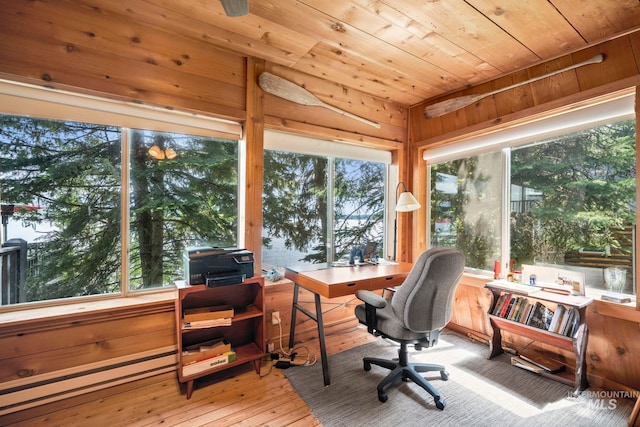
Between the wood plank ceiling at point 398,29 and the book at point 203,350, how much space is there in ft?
7.74

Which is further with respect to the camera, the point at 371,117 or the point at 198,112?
the point at 371,117

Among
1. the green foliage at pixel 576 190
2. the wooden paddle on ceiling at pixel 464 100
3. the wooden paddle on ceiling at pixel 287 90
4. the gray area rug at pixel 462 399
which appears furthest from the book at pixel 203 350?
the wooden paddle on ceiling at pixel 464 100

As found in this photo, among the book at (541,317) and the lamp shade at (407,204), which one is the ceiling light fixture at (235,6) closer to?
the lamp shade at (407,204)

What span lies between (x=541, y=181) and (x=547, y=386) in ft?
5.46

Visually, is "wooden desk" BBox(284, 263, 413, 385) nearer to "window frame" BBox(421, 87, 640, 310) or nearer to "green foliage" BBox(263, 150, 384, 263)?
"green foliage" BBox(263, 150, 384, 263)

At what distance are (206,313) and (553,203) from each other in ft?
9.85

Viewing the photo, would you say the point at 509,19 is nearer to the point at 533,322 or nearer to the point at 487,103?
the point at 487,103

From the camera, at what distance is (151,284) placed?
2197 millimetres

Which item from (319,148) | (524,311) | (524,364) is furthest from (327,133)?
(524,364)

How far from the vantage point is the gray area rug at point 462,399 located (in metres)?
1.67

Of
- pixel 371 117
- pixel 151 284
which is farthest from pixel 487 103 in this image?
pixel 151 284

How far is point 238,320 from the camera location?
216 cm

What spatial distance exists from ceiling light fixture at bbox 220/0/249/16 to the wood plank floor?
2266mm

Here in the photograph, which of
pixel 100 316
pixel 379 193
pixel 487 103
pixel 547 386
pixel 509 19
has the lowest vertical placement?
pixel 547 386
